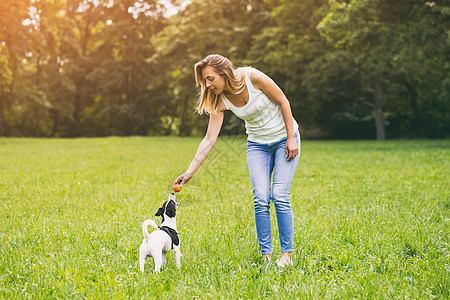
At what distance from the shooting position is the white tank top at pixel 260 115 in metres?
3.84

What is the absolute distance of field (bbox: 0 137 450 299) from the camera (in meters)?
3.35

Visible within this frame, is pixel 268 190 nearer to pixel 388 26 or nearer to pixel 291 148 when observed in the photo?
pixel 291 148

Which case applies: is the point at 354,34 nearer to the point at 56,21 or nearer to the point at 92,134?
the point at 56,21

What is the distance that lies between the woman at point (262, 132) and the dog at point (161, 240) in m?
0.30

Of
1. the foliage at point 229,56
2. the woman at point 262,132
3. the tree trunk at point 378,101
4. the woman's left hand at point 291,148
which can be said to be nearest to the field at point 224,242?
the woman at point 262,132

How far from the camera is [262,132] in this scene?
3.98 meters

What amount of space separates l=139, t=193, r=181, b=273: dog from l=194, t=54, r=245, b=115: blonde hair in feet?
3.21

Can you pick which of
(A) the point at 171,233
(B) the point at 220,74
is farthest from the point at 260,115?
(A) the point at 171,233

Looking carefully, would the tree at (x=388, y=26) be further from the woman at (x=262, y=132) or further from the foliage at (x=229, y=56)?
the woman at (x=262, y=132)

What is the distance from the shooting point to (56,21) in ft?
88.5

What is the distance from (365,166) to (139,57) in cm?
3813

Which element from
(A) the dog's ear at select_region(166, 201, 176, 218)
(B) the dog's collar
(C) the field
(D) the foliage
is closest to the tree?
(D) the foliage

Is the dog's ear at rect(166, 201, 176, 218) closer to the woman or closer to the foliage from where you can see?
the woman

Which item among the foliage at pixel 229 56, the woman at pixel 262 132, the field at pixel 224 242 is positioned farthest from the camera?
the foliage at pixel 229 56
